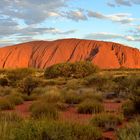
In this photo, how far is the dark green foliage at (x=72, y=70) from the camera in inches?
2534

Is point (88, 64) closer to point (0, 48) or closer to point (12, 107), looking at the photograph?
point (12, 107)

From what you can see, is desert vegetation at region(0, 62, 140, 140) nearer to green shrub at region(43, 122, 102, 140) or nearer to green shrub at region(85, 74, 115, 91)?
green shrub at region(43, 122, 102, 140)

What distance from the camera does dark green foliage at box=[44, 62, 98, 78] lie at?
211ft

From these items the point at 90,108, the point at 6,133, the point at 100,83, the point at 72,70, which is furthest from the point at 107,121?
the point at 72,70

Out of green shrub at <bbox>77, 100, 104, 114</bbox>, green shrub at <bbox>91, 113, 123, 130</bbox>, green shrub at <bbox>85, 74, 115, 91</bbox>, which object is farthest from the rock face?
green shrub at <bbox>91, 113, 123, 130</bbox>

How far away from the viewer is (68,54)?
126375 mm

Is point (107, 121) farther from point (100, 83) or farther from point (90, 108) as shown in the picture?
point (100, 83)

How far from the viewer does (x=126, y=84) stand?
32.7 m

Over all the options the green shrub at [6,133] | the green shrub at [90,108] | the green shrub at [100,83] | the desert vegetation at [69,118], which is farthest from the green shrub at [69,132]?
the green shrub at [100,83]

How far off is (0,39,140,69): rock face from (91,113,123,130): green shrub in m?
105

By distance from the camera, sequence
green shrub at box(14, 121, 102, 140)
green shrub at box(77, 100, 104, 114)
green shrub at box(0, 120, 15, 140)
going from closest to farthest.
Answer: green shrub at box(0, 120, 15, 140) < green shrub at box(14, 121, 102, 140) < green shrub at box(77, 100, 104, 114)

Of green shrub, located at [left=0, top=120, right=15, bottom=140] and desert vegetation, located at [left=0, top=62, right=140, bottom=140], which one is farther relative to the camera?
desert vegetation, located at [left=0, top=62, right=140, bottom=140]

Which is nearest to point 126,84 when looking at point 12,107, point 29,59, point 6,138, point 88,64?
point 12,107

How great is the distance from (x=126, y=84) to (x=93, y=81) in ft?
25.2
